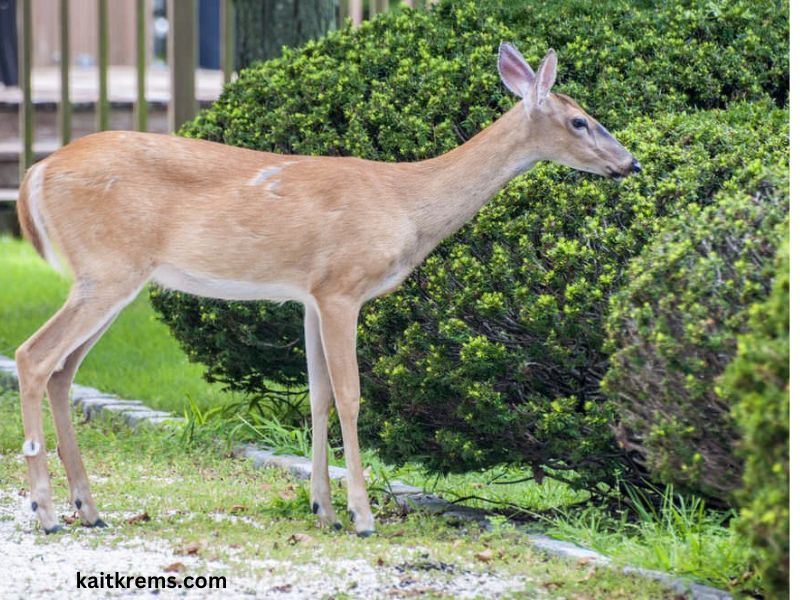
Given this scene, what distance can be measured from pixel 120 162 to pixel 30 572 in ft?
5.48

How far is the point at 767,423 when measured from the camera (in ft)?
13.1

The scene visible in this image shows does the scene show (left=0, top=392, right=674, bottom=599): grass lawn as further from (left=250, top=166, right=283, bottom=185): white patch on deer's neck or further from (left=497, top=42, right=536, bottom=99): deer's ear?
(left=497, top=42, right=536, bottom=99): deer's ear

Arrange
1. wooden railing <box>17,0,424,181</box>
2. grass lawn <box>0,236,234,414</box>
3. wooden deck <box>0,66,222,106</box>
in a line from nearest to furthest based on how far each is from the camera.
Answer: grass lawn <box>0,236,234,414</box> → wooden railing <box>17,0,424,181</box> → wooden deck <box>0,66,222,106</box>

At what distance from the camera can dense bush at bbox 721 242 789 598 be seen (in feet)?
13.1

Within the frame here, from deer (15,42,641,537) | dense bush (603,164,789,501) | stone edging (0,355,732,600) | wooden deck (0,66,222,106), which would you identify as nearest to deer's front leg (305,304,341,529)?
deer (15,42,641,537)

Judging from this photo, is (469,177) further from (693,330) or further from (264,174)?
(693,330)

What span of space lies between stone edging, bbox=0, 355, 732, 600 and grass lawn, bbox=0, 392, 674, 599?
0.18ft

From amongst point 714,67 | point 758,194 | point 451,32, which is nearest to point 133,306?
point 451,32

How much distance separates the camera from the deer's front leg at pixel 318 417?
608cm

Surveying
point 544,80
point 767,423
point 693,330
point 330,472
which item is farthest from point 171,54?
point 767,423

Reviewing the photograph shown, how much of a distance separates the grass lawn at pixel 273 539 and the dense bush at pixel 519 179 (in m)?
0.46

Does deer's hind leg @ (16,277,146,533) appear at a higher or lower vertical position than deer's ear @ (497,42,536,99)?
lower

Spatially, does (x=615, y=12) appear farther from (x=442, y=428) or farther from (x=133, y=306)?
(x=133, y=306)

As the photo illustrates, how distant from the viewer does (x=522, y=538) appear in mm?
5723
